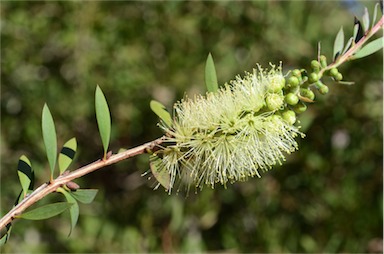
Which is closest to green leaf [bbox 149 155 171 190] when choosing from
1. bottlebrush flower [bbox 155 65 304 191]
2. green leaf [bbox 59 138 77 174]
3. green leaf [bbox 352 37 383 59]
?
bottlebrush flower [bbox 155 65 304 191]

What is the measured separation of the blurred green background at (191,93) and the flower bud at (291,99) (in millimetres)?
1374

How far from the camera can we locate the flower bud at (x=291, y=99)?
3.34ft

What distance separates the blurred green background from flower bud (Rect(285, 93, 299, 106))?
1.37 m

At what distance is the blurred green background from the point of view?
2424 millimetres

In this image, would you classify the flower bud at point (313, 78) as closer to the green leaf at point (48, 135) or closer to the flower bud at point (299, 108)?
the flower bud at point (299, 108)

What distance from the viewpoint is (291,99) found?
1.02 m

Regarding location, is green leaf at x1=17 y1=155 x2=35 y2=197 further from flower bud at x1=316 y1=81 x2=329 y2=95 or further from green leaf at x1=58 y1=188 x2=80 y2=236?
flower bud at x1=316 y1=81 x2=329 y2=95

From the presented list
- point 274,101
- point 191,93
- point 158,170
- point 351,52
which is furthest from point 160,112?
point 191,93

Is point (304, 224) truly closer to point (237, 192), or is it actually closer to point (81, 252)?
point (237, 192)

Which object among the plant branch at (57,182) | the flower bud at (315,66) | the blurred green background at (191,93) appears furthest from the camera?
the blurred green background at (191,93)

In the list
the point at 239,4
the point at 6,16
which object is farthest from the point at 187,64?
the point at 6,16

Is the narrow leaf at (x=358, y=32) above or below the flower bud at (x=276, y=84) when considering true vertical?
above

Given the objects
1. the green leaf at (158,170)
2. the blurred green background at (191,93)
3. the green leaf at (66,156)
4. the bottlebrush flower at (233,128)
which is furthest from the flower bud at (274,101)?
the blurred green background at (191,93)

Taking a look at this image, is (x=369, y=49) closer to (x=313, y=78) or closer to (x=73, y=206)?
(x=313, y=78)
